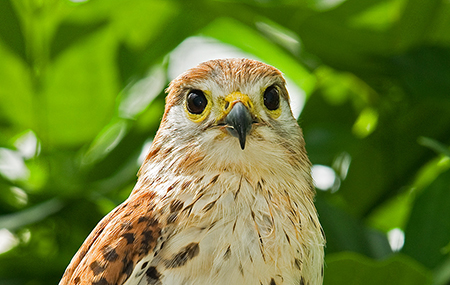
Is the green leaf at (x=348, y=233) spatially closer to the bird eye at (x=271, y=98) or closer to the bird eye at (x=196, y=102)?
the bird eye at (x=271, y=98)

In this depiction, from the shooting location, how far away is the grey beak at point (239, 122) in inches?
84.2

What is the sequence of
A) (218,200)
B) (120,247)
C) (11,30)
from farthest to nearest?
(11,30) → (218,200) → (120,247)

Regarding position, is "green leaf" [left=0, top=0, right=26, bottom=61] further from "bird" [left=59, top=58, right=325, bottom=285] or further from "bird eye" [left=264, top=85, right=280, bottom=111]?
"bird eye" [left=264, top=85, right=280, bottom=111]

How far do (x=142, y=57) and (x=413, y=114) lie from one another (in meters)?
1.57

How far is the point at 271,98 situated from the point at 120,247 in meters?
0.94

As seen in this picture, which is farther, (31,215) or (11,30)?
(11,30)

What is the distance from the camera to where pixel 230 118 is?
219cm

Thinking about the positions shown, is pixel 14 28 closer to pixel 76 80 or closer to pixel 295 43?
pixel 76 80

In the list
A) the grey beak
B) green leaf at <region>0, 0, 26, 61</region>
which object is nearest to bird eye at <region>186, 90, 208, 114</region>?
the grey beak

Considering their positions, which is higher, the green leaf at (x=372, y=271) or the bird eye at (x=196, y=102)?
the bird eye at (x=196, y=102)

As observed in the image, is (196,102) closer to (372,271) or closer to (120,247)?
(120,247)

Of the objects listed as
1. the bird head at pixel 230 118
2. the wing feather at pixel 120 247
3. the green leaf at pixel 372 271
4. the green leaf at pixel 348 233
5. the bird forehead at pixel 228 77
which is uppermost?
the bird forehead at pixel 228 77

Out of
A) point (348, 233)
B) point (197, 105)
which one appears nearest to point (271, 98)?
point (197, 105)

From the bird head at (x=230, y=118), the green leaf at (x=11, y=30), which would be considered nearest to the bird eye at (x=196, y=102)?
the bird head at (x=230, y=118)
